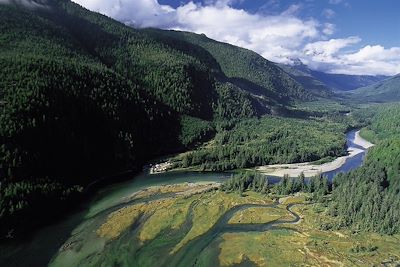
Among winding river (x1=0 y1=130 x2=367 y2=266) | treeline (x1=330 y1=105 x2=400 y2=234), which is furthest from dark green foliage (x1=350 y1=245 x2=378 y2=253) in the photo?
winding river (x1=0 y1=130 x2=367 y2=266)

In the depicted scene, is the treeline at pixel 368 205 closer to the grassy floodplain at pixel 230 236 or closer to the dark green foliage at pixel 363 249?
the grassy floodplain at pixel 230 236

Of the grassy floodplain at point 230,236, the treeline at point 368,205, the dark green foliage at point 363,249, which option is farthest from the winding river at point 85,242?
the dark green foliage at point 363,249

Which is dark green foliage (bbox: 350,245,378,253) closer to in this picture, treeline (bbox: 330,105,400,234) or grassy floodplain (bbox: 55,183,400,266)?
grassy floodplain (bbox: 55,183,400,266)

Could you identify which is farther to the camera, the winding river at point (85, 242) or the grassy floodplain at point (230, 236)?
the grassy floodplain at point (230, 236)

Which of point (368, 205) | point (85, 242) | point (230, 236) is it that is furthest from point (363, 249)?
point (85, 242)

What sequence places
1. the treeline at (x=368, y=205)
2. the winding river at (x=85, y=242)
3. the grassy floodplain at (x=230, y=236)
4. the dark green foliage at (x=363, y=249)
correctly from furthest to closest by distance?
the treeline at (x=368, y=205), the dark green foliage at (x=363, y=249), the grassy floodplain at (x=230, y=236), the winding river at (x=85, y=242)

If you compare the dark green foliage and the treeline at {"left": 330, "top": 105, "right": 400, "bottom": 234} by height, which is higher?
the treeline at {"left": 330, "top": 105, "right": 400, "bottom": 234}

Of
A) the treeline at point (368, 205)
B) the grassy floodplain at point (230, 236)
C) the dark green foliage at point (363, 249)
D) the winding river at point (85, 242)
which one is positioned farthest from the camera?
the treeline at point (368, 205)

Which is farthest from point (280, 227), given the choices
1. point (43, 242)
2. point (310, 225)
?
point (43, 242)
